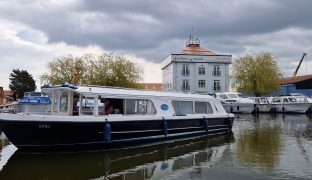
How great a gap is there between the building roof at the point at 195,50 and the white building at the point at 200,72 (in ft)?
8.98

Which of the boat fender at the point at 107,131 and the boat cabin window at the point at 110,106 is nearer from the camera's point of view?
the boat fender at the point at 107,131

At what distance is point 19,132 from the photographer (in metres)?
14.8

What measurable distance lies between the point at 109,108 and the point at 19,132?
4.20 m

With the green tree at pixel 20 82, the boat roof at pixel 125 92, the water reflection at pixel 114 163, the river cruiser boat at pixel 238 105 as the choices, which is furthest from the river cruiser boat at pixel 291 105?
the green tree at pixel 20 82

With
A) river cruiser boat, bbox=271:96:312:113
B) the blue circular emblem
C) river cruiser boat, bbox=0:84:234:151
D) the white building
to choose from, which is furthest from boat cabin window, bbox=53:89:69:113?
the white building

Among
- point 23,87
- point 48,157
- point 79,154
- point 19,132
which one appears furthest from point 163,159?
point 23,87

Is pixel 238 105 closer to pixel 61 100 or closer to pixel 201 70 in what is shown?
pixel 201 70

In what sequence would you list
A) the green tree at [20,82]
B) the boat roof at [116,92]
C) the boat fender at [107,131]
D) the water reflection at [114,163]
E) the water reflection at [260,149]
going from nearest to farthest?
the water reflection at [114,163] → the water reflection at [260,149] → the boat fender at [107,131] → the boat roof at [116,92] → the green tree at [20,82]

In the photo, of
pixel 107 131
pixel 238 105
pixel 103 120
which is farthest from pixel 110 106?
pixel 238 105

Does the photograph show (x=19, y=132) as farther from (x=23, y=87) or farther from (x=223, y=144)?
(x=23, y=87)

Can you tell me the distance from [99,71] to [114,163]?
140 ft

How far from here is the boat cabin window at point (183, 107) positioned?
68.4 ft

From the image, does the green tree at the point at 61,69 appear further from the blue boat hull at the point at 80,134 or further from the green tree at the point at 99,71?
the blue boat hull at the point at 80,134

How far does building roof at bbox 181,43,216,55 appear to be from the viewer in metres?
73.0
